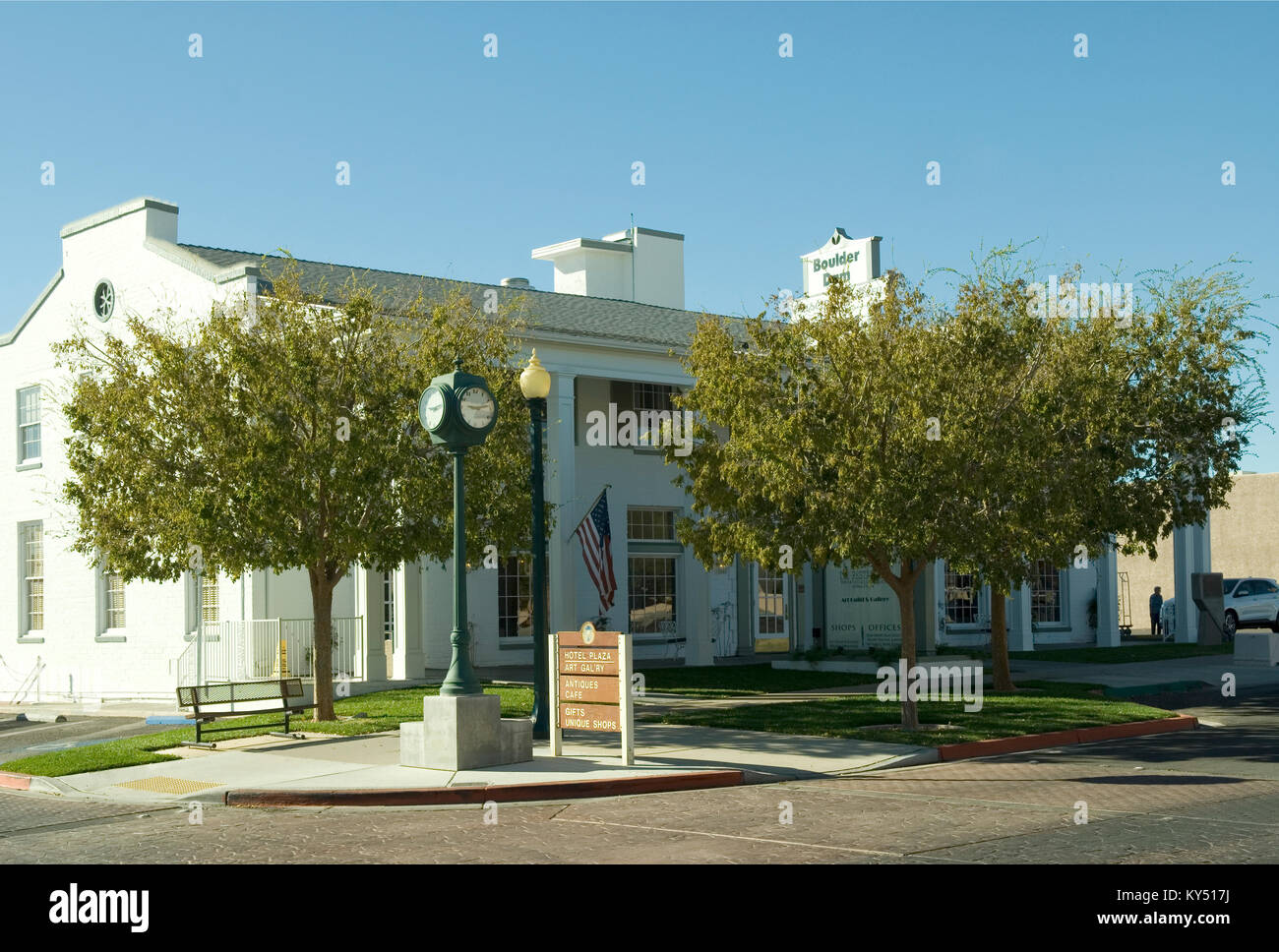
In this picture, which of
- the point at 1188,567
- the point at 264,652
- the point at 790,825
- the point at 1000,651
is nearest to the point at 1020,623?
the point at 1188,567

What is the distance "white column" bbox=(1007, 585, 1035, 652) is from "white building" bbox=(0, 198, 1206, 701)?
2.1 inches

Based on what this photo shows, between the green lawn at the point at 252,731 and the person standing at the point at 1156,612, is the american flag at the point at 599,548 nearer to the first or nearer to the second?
the green lawn at the point at 252,731

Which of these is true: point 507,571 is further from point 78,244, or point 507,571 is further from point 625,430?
point 78,244

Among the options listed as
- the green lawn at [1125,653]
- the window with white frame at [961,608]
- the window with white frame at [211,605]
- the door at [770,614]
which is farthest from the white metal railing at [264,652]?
the window with white frame at [961,608]

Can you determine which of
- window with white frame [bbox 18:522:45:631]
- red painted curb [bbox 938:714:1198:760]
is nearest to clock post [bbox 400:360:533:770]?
red painted curb [bbox 938:714:1198:760]

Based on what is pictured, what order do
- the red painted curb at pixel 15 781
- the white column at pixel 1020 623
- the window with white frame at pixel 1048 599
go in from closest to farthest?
the red painted curb at pixel 15 781, the white column at pixel 1020 623, the window with white frame at pixel 1048 599

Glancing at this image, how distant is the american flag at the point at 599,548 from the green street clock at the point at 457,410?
30.2 feet

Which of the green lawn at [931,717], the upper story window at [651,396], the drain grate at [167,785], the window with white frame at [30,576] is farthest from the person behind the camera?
the upper story window at [651,396]

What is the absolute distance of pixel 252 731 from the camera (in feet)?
58.3

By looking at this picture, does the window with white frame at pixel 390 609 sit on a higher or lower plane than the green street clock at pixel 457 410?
lower

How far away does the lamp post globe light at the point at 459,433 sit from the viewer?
1401 centimetres

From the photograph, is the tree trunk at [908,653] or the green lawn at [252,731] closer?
the green lawn at [252,731]

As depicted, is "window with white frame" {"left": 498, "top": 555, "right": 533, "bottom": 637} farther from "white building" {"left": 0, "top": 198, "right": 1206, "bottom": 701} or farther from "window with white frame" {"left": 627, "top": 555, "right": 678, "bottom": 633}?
"window with white frame" {"left": 627, "top": 555, "right": 678, "bottom": 633}

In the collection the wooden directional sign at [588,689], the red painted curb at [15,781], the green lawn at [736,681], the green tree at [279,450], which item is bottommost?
the green lawn at [736,681]
